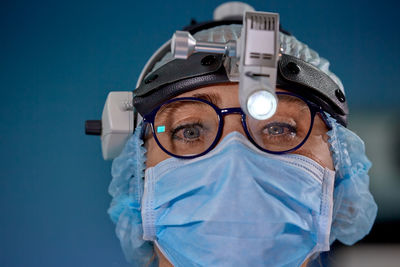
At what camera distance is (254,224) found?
3.52ft

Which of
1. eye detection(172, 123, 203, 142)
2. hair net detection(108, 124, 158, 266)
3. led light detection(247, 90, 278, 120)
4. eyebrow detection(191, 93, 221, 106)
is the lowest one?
hair net detection(108, 124, 158, 266)

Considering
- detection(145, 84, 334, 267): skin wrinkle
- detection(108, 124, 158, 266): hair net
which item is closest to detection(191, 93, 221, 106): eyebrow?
detection(145, 84, 334, 267): skin wrinkle

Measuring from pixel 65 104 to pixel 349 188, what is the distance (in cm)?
117

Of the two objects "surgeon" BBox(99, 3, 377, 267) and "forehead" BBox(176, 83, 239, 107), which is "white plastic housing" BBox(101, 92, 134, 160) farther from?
"forehead" BBox(176, 83, 239, 107)

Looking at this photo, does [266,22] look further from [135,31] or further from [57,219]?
[57,219]

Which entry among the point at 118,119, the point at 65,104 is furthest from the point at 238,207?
the point at 65,104

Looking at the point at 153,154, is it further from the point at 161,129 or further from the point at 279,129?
the point at 279,129

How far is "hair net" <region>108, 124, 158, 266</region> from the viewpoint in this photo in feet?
4.50

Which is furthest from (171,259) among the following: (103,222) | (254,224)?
(103,222)

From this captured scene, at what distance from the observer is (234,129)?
1.21 meters

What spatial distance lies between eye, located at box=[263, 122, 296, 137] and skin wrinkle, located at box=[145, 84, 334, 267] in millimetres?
58

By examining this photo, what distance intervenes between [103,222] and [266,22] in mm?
1179

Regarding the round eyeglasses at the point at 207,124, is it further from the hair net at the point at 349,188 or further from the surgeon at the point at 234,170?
the hair net at the point at 349,188

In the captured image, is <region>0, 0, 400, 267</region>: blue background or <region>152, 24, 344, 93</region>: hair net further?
<region>0, 0, 400, 267</region>: blue background
